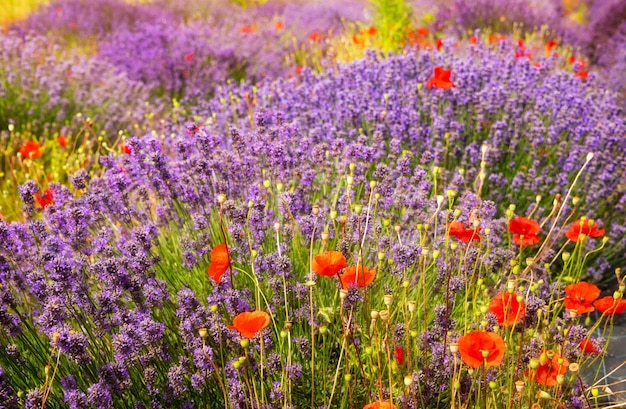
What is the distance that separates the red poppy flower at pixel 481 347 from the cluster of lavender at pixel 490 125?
4.81ft

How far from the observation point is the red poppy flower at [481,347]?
Result: 5.10ft

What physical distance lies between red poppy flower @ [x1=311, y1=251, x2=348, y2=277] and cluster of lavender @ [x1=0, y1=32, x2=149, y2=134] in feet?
11.1

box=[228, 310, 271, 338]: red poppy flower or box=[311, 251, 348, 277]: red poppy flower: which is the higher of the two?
box=[311, 251, 348, 277]: red poppy flower

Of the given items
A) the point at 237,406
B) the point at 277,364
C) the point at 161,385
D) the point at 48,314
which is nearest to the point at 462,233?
the point at 277,364

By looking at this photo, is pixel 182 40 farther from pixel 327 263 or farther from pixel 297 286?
pixel 327 263

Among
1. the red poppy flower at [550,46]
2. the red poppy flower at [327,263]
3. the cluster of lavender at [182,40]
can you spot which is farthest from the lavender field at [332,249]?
the red poppy flower at [550,46]

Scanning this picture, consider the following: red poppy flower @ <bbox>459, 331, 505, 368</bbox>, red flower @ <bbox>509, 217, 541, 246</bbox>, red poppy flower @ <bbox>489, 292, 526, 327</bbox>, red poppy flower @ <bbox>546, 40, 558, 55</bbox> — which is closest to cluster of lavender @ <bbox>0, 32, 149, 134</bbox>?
red flower @ <bbox>509, 217, 541, 246</bbox>

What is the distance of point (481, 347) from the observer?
1588mm

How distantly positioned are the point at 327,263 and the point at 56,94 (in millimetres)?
4090

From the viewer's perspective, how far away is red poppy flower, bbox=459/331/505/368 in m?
1.55

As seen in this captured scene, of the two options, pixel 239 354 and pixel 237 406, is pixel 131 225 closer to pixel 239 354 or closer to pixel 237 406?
pixel 239 354

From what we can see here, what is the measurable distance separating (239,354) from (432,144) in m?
1.99

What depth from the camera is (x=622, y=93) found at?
567cm

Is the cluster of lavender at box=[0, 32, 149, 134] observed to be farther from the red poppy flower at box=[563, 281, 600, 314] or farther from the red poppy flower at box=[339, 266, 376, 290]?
the red poppy flower at box=[563, 281, 600, 314]
